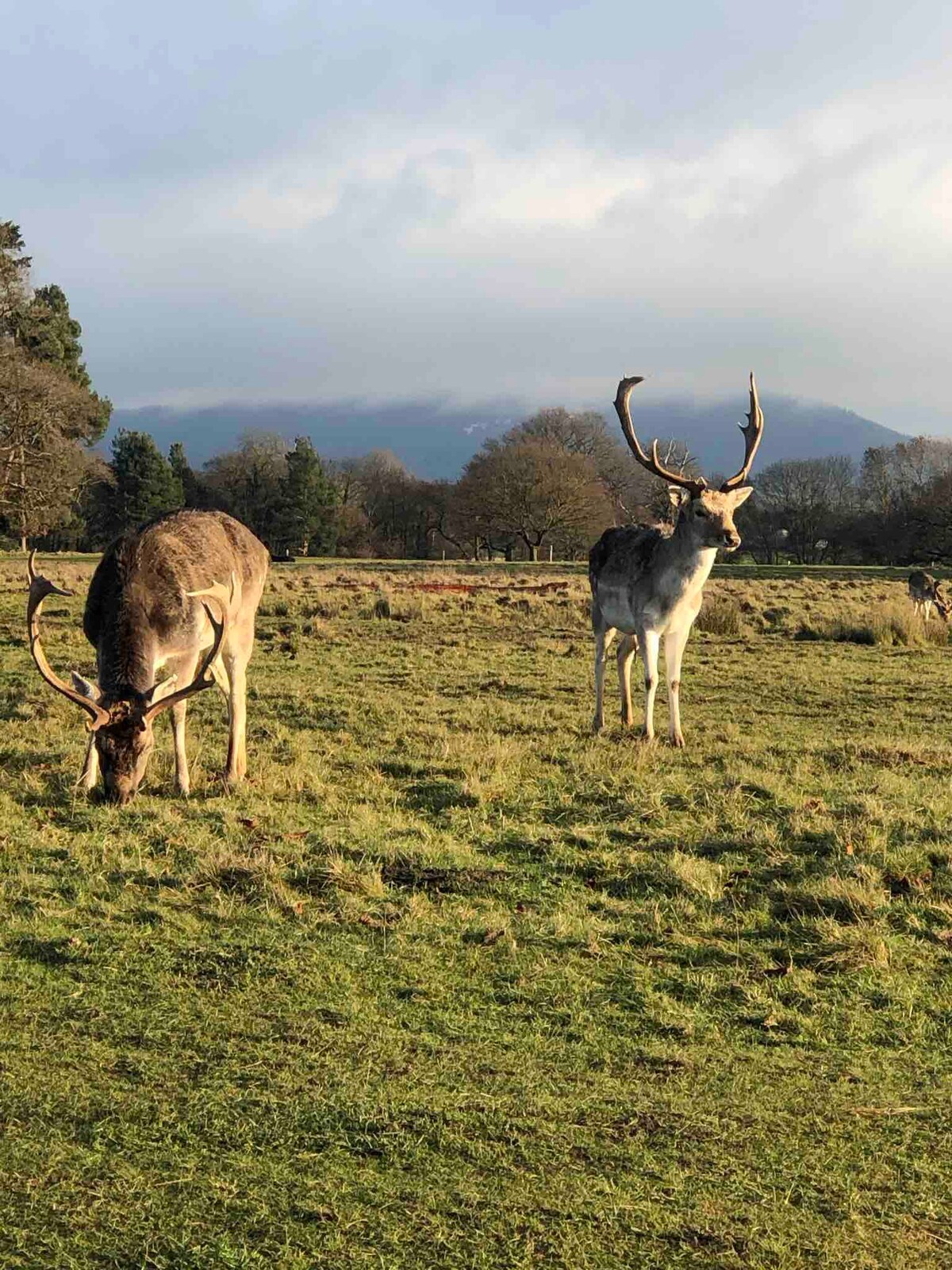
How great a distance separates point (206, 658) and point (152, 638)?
52 cm

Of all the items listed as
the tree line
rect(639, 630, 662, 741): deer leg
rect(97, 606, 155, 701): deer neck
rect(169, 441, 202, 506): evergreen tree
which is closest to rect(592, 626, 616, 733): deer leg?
rect(639, 630, 662, 741): deer leg

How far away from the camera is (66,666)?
16.5 metres

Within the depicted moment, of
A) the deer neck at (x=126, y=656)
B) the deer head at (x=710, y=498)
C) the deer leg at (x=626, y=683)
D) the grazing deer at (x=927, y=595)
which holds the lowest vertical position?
the deer leg at (x=626, y=683)

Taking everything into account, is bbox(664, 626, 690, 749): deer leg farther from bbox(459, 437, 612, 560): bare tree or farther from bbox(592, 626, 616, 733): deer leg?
bbox(459, 437, 612, 560): bare tree

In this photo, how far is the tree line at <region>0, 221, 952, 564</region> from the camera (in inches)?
2867

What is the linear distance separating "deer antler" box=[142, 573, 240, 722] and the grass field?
36.3 inches

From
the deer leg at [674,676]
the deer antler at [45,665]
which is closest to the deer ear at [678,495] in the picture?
the deer leg at [674,676]

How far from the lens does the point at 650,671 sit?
476 inches

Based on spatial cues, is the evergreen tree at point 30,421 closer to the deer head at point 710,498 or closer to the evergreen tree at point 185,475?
the deer head at point 710,498

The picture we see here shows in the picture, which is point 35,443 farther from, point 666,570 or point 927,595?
point 927,595

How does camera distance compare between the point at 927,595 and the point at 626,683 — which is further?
the point at 927,595

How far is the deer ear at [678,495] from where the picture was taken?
12.0m

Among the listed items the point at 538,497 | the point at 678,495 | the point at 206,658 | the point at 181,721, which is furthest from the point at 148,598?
the point at 538,497

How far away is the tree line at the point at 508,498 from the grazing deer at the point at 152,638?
43.0 meters
